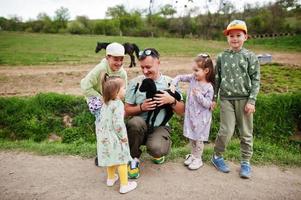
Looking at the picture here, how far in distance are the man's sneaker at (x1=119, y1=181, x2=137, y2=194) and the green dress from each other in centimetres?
27

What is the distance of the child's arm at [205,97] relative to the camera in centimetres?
376

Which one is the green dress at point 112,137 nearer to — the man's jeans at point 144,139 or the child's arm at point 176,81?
the man's jeans at point 144,139

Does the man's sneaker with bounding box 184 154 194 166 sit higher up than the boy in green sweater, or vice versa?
the boy in green sweater

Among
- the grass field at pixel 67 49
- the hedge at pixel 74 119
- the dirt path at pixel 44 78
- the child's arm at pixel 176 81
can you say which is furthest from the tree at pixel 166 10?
the child's arm at pixel 176 81

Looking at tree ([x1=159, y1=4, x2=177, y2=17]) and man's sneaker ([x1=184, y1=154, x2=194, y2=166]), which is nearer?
man's sneaker ([x1=184, y1=154, x2=194, y2=166])

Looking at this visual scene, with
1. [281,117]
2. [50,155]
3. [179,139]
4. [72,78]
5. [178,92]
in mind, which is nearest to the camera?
[178,92]

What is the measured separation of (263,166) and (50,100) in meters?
4.06

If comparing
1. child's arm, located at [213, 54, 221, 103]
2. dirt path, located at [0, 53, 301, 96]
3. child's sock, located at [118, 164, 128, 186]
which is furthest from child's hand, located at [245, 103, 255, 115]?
dirt path, located at [0, 53, 301, 96]

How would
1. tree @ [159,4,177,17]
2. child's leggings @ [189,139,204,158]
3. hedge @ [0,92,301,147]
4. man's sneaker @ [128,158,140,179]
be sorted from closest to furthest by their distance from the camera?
1. man's sneaker @ [128,158,140,179]
2. child's leggings @ [189,139,204,158]
3. hedge @ [0,92,301,147]
4. tree @ [159,4,177,17]

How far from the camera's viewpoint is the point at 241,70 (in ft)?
12.3

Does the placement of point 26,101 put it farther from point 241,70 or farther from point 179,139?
point 241,70

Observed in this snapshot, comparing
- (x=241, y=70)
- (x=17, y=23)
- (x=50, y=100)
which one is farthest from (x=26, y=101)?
(x=17, y=23)

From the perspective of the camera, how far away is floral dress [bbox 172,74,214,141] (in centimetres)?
383

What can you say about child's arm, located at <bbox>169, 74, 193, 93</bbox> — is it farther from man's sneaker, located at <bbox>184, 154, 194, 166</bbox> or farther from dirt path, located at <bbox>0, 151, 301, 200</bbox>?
dirt path, located at <bbox>0, 151, 301, 200</bbox>
